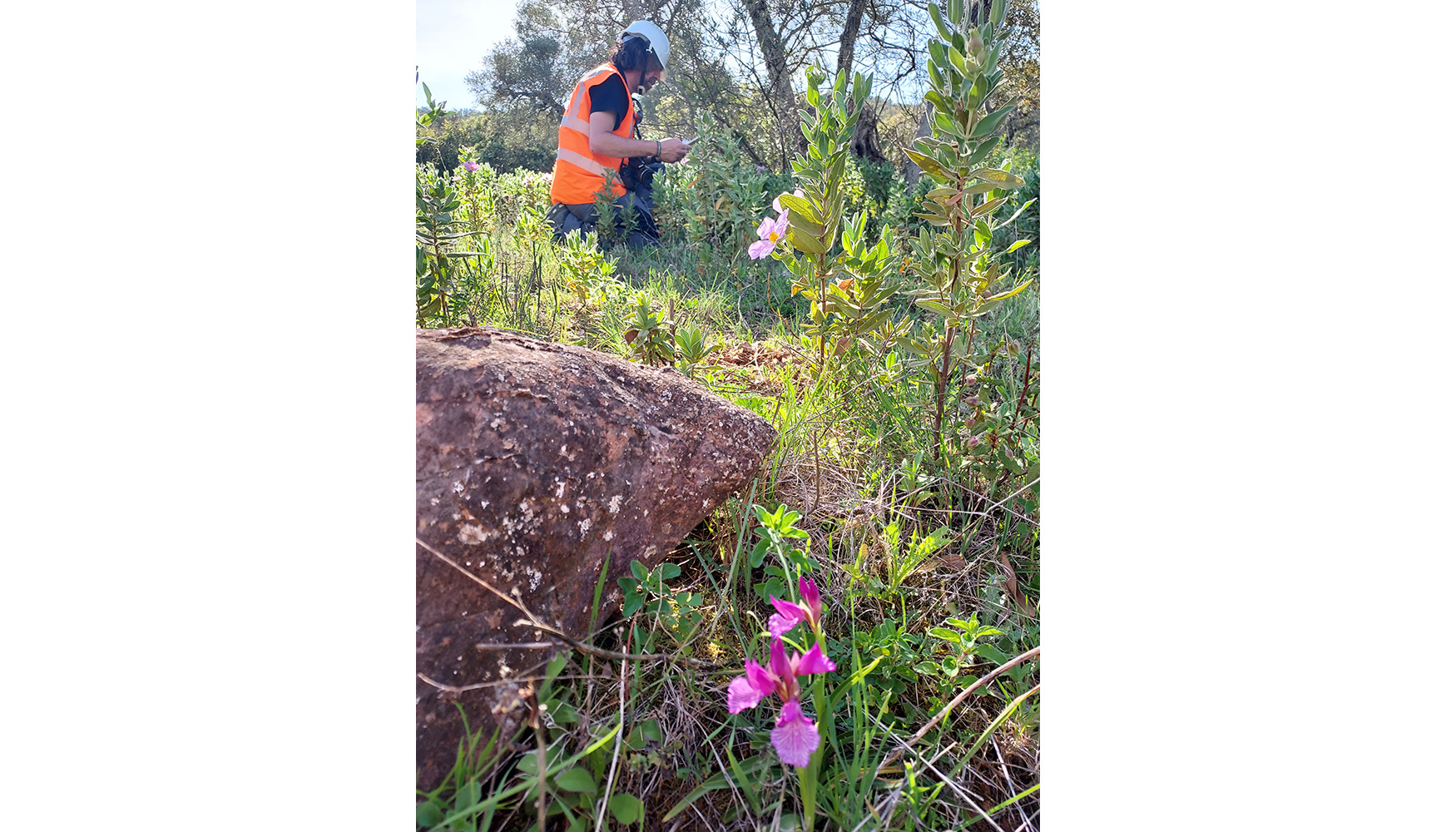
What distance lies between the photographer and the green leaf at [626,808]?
0.74 metres

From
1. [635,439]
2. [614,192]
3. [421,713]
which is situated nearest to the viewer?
[421,713]

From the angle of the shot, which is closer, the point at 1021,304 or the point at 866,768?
the point at 866,768

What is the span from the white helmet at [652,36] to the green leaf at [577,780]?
1.23m

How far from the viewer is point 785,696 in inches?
28.4

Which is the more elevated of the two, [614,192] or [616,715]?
[614,192]

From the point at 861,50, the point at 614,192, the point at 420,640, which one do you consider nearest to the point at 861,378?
the point at 861,50

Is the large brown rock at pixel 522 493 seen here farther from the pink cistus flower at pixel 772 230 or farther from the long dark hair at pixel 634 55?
the long dark hair at pixel 634 55

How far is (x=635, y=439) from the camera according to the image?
0.98 metres

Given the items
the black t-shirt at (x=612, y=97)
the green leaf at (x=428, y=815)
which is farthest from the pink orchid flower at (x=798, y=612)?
the black t-shirt at (x=612, y=97)

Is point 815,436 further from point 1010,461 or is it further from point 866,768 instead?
point 866,768

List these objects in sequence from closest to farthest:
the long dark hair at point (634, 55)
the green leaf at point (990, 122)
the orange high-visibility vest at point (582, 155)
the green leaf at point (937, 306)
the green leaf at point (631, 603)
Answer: the green leaf at point (631, 603), the green leaf at point (990, 122), the green leaf at point (937, 306), the long dark hair at point (634, 55), the orange high-visibility vest at point (582, 155)

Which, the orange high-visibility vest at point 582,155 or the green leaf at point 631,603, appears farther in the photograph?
the orange high-visibility vest at point 582,155

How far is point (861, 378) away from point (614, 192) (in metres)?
2.24

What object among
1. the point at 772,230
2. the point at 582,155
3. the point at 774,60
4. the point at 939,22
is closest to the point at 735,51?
the point at 774,60
